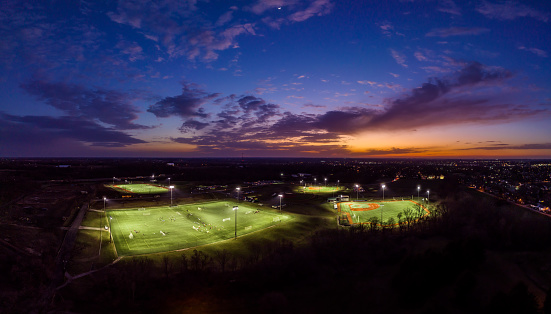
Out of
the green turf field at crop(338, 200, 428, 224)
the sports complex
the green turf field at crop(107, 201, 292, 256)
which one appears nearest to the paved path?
the sports complex

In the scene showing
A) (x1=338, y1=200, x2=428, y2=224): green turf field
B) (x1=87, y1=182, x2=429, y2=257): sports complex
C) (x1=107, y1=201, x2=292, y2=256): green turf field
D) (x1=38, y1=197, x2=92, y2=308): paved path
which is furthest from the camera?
(x1=338, y1=200, x2=428, y2=224): green turf field

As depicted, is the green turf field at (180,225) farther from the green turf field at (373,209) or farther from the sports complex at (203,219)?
the green turf field at (373,209)

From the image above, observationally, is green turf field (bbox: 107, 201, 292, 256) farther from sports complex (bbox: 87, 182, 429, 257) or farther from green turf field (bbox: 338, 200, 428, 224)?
green turf field (bbox: 338, 200, 428, 224)

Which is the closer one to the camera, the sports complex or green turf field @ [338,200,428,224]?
the sports complex

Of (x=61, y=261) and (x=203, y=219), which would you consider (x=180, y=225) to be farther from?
(x=61, y=261)

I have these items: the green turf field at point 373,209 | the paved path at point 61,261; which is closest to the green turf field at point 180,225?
the paved path at point 61,261

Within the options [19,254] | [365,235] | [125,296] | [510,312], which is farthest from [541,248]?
[19,254]
